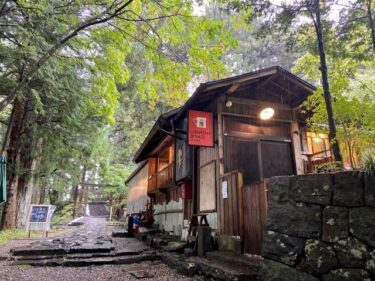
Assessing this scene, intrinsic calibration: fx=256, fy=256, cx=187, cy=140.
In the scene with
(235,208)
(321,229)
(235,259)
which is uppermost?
(235,208)

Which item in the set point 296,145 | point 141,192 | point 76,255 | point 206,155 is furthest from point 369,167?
point 141,192

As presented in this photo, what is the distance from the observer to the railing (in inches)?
449

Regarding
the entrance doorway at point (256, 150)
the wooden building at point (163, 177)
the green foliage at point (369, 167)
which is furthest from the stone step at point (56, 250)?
the green foliage at point (369, 167)

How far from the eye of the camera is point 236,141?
7.91 metres

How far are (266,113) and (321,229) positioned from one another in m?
5.47

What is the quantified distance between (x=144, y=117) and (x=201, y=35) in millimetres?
18759

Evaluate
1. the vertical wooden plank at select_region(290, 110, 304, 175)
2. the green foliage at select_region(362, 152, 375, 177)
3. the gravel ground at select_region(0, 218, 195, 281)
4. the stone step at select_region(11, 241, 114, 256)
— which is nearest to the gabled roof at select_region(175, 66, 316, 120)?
the vertical wooden plank at select_region(290, 110, 304, 175)

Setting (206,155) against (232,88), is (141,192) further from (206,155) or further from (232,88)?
(232,88)

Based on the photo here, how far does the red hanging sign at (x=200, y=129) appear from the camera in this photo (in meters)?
7.48

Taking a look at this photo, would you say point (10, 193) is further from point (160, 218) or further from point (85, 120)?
point (160, 218)

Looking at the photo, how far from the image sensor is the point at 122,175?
89.4 ft

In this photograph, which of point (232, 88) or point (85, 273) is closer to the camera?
point (85, 273)

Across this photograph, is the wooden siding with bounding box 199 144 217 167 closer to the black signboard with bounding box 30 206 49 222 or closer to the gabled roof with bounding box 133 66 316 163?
the gabled roof with bounding box 133 66 316 163

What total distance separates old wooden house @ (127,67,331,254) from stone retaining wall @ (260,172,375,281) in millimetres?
2210
